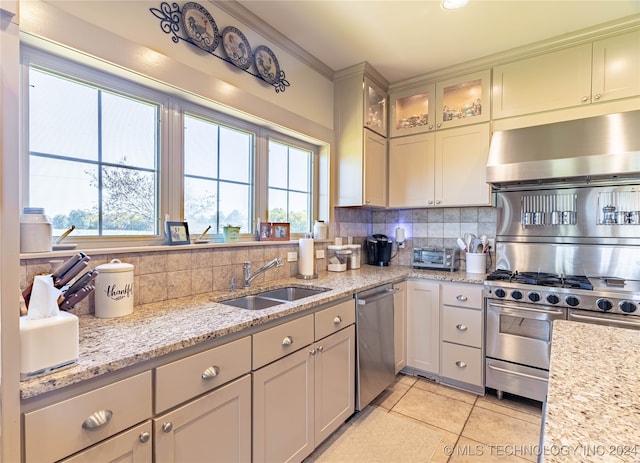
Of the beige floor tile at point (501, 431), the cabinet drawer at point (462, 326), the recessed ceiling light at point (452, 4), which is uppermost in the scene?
the recessed ceiling light at point (452, 4)

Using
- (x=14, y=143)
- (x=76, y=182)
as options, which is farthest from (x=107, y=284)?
(x=14, y=143)

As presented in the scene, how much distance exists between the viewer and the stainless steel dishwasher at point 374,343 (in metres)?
2.16

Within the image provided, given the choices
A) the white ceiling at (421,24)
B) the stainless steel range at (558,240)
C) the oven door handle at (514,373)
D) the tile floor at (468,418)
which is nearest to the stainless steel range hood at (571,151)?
the stainless steel range at (558,240)

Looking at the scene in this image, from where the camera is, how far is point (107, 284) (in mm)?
1399

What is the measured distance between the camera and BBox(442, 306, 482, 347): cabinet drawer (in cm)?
250

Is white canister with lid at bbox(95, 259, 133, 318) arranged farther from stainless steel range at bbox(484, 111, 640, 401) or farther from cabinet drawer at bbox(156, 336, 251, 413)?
stainless steel range at bbox(484, 111, 640, 401)

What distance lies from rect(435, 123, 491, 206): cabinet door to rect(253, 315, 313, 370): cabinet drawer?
75.6 inches

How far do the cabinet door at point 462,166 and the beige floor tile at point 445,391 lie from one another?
157cm

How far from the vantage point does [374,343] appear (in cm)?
230

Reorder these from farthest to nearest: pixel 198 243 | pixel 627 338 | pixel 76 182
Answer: pixel 198 243, pixel 76 182, pixel 627 338

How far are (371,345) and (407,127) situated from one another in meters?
2.14

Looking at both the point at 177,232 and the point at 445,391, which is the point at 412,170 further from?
the point at 177,232

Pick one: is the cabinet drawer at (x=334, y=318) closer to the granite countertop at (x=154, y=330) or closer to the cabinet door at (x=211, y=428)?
the granite countertop at (x=154, y=330)

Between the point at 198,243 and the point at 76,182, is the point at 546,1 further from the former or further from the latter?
the point at 76,182
